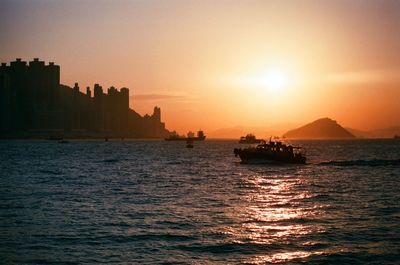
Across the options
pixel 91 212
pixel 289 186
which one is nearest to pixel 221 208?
pixel 91 212

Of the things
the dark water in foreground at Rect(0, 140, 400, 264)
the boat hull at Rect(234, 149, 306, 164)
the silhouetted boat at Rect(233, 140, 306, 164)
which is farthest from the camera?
the boat hull at Rect(234, 149, 306, 164)

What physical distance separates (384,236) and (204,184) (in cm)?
3812

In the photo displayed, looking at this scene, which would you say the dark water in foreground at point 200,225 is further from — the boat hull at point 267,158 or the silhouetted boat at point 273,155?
the boat hull at point 267,158

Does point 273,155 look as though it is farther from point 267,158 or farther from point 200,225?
point 200,225

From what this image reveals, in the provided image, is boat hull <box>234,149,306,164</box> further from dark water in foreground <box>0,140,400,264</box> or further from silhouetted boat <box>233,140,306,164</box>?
dark water in foreground <box>0,140,400,264</box>

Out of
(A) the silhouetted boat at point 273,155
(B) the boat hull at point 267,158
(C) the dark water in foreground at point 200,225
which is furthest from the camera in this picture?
(B) the boat hull at point 267,158

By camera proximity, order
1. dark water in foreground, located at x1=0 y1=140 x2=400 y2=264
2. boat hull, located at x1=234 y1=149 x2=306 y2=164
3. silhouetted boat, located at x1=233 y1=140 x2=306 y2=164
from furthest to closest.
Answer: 1. boat hull, located at x1=234 y1=149 x2=306 y2=164
2. silhouetted boat, located at x1=233 y1=140 x2=306 y2=164
3. dark water in foreground, located at x1=0 y1=140 x2=400 y2=264

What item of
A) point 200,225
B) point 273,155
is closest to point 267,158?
point 273,155

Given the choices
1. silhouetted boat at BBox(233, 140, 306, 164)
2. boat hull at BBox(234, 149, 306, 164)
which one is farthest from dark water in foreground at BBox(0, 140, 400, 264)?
boat hull at BBox(234, 149, 306, 164)

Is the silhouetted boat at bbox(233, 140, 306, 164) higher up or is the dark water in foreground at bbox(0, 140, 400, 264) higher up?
the silhouetted boat at bbox(233, 140, 306, 164)

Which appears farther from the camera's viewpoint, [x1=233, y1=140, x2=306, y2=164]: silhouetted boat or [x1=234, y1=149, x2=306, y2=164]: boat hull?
[x1=234, y1=149, x2=306, y2=164]: boat hull

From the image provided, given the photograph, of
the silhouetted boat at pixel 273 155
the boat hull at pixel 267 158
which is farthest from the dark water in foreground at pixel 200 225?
the boat hull at pixel 267 158

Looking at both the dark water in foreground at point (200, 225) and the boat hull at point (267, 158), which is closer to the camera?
the dark water in foreground at point (200, 225)

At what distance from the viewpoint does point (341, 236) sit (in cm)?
2945
